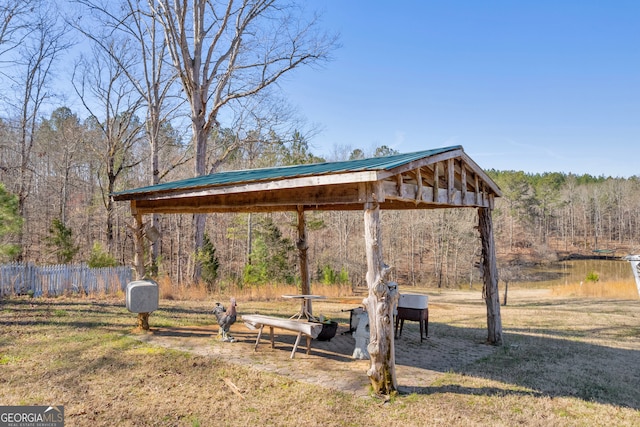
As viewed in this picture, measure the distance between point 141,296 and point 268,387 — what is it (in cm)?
394

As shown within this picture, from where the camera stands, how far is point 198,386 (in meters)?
5.23

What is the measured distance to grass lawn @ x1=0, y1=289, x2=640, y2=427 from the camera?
4.41m

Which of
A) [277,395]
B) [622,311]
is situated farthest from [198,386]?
[622,311]

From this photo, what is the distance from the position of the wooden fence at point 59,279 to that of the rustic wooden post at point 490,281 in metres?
11.7

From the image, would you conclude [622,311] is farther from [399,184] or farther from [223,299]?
[223,299]

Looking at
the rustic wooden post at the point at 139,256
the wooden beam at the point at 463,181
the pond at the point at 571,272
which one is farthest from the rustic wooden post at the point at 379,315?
the pond at the point at 571,272

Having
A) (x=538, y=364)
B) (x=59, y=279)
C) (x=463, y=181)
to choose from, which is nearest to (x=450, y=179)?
(x=463, y=181)

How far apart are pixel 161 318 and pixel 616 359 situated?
30.7ft

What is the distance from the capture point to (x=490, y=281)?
26.2 ft

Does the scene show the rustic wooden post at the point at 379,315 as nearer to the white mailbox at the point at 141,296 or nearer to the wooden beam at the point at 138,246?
the white mailbox at the point at 141,296

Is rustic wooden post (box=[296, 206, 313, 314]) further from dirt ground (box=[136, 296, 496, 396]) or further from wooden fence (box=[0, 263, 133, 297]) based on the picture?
wooden fence (box=[0, 263, 133, 297])

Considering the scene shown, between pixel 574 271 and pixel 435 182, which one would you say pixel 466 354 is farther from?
pixel 574 271

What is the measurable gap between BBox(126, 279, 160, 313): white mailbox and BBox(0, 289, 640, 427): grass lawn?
1.85 ft

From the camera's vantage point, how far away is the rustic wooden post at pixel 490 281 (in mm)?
7992
